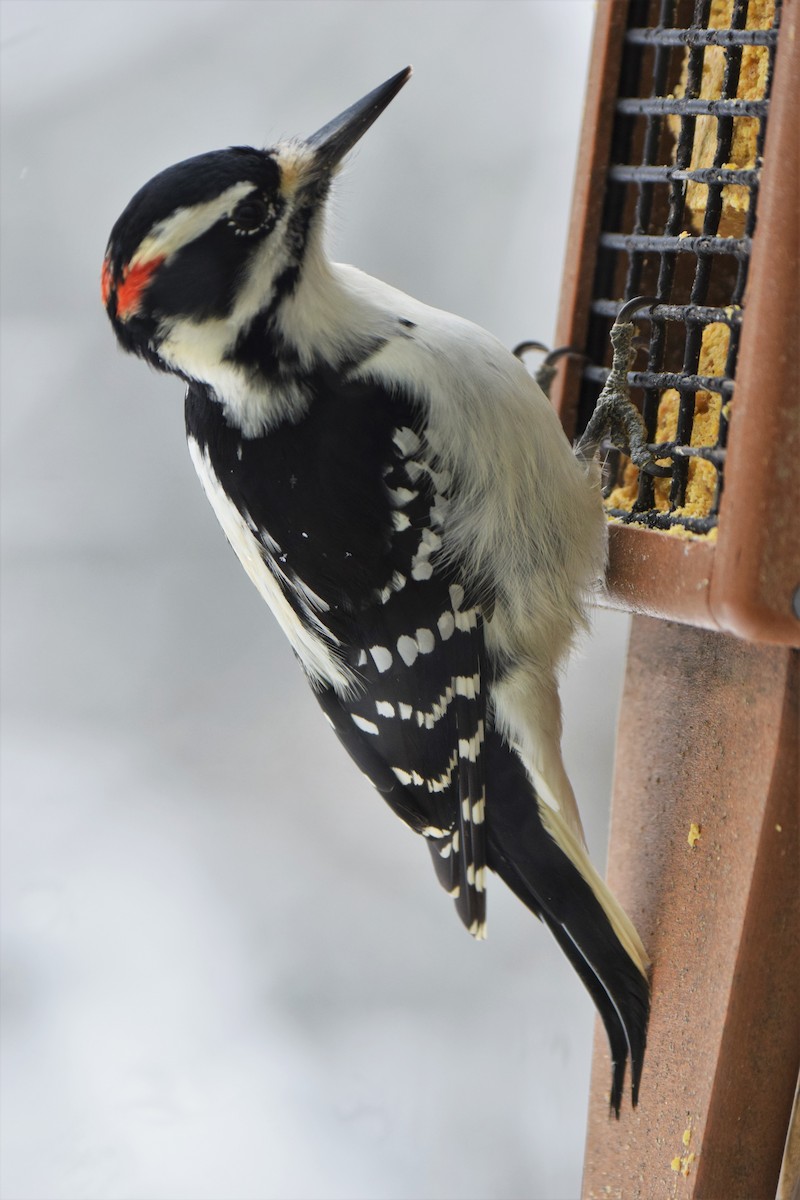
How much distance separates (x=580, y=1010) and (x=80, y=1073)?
79 centimetres

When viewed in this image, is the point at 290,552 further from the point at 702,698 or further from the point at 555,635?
the point at 702,698

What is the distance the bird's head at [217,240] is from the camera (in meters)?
1.16

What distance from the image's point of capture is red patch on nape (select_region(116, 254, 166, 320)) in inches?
46.5

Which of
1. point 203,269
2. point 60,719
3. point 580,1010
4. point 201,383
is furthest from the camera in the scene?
point 580,1010

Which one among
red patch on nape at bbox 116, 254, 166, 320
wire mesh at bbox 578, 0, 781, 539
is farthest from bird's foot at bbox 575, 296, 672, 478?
red patch on nape at bbox 116, 254, 166, 320

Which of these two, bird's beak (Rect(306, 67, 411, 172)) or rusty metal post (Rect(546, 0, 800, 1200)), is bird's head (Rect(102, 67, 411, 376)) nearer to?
bird's beak (Rect(306, 67, 411, 172))

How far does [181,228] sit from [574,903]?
2.71 ft

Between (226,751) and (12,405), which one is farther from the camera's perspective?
(226,751)

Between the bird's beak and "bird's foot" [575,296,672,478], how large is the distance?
1.19 feet

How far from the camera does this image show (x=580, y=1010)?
1.92 meters

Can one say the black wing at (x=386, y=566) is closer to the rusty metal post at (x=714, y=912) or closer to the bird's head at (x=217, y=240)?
the bird's head at (x=217, y=240)

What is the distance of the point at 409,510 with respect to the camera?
130 centimetres

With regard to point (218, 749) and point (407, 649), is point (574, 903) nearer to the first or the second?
point (407, 649)

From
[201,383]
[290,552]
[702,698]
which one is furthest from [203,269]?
[702,698]
